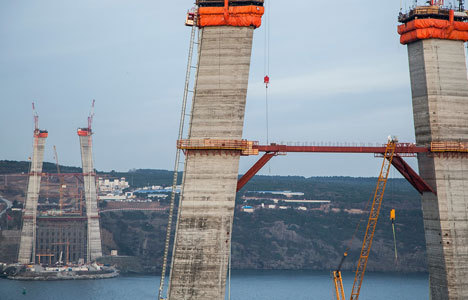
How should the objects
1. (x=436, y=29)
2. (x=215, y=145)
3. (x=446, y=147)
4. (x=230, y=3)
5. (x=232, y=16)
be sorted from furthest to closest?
(x=436, y=29)
(x=446, y=147)
(x=230, y=3)
(x=232, y=16)
(x=215, y=145)

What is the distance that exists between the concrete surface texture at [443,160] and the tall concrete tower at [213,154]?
22.8 metres

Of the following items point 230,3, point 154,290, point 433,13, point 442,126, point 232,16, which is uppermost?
point 433,13

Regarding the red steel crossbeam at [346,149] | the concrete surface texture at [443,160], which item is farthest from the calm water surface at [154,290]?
the red steel crossbeam at [346,149]

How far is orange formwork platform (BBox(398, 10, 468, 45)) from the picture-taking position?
288 ft

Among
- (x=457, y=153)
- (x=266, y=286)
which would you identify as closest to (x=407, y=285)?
(x=266, y=286)

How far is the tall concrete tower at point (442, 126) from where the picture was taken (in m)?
85.1

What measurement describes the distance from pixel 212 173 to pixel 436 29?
3300cm

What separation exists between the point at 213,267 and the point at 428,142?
3060 centimetres

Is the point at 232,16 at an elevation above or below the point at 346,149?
above

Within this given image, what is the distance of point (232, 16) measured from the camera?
81188mm

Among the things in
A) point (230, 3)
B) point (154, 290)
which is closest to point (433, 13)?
point (230, 3)

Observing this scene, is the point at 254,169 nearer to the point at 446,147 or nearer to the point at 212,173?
the point at 212,173

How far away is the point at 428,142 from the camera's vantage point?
8762cm

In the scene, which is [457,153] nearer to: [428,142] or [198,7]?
[428,142]
